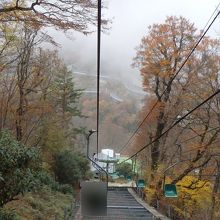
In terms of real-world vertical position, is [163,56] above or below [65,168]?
above

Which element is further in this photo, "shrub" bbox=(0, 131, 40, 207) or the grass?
the grass

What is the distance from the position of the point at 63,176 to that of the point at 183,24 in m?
14.2

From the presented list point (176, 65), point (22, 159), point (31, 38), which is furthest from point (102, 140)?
point (22, 159)

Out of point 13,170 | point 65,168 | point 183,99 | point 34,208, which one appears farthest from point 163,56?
point 13,170

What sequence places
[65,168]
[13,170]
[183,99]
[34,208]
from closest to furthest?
[13,170] < [34,208] < [183,99] < [65,168]

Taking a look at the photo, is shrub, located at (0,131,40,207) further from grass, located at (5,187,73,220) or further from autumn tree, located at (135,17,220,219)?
autumn tree, located at (135,17,220,219)

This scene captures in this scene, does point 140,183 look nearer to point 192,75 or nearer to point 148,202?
point 148,202

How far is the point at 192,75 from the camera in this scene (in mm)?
24891

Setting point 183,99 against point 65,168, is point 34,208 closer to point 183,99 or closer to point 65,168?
point 183,99

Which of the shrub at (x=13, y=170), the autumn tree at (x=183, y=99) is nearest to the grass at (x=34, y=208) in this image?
the shrub at (x=13, y=170)

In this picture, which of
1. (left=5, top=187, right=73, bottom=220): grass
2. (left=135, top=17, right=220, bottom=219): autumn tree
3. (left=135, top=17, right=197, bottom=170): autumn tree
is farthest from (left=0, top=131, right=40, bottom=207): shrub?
(left=135, top=17, right=197, bottom=170): autumn tree

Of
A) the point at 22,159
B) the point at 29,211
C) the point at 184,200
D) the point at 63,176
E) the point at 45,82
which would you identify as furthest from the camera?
the point at 63,176

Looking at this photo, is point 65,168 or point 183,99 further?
point 65,168

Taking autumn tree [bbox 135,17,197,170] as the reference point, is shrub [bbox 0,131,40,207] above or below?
below
